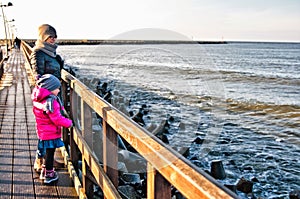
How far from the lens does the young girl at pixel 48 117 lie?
11.2ft

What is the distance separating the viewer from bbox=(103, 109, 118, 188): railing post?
2398 mm

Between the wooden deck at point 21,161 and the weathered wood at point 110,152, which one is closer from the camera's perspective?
the weathered wood at point 110,152

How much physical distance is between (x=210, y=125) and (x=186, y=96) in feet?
22.3

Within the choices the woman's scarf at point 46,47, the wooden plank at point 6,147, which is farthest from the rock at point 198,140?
the woman's scarf at point 46,47

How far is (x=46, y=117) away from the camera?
11.6 ft

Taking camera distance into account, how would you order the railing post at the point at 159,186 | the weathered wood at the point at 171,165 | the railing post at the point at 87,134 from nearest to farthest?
the weathered wood at the point at 171,165 → the railing post at the point at 159,186 → the railing post at the point at 87,134

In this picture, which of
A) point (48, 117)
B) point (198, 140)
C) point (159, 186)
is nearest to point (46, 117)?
point (48, 117)

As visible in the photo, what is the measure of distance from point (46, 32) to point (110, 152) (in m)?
2.08

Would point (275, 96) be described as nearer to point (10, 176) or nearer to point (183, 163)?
point (10, 176)

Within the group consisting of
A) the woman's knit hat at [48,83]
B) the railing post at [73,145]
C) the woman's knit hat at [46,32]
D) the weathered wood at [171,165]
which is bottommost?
the railing post at [73,145]

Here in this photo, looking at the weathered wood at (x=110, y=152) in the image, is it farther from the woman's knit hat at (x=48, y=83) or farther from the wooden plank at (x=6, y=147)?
the wooden plank at (x=6, y=147)

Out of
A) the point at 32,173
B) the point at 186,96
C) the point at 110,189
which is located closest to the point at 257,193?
the point at 32,173

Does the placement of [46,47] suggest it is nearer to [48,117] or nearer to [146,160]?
[48,117]

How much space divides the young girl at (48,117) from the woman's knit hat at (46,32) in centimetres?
60
